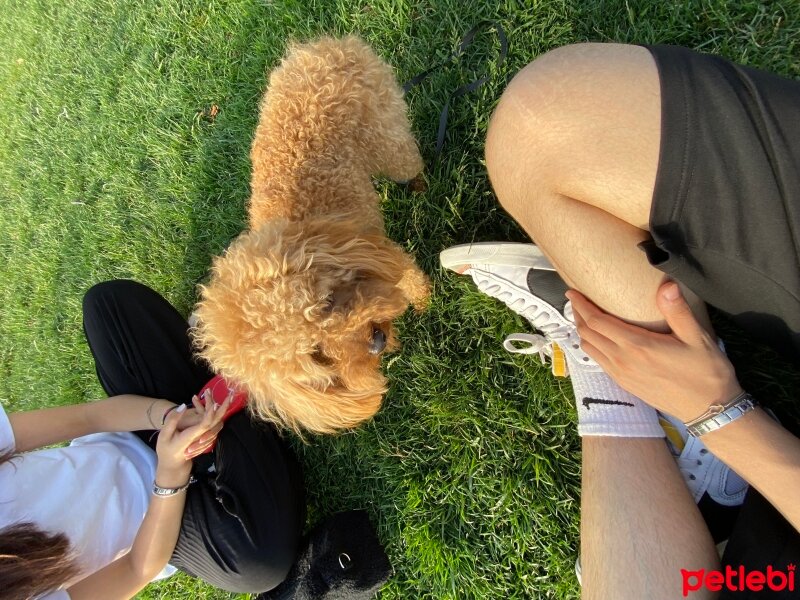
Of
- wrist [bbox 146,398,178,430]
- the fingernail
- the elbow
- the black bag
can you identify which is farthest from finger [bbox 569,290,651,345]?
the elbow

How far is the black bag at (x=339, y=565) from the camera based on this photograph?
1.91 meters

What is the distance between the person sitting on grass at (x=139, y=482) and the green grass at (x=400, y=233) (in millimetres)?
449

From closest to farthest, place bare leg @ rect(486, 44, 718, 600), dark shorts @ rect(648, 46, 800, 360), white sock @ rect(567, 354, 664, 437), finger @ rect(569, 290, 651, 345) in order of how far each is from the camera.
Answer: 1. dark shorts @ rect(648, 46, 800, 360)
2. bare leg @ rect(486, 44, 718, 600)
3. finger @ rect(569, 290, 651, 345)
4. white sock @ rect(567, 354, 664, 437)

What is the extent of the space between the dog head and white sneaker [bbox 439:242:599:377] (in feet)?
1.10

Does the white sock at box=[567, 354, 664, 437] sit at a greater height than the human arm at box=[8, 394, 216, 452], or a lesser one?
lesser

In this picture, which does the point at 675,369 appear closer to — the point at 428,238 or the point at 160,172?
the point at 428,238

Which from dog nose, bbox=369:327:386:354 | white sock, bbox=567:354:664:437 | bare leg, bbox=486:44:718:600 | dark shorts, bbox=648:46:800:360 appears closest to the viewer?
dark shorts, bbox=648:46:800:360

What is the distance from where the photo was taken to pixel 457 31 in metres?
2.14

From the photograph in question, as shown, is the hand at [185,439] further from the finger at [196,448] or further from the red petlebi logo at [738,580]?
the red petlebi logo at [738,580]

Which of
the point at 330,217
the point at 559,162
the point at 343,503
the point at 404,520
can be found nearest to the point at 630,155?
the point at 559,162

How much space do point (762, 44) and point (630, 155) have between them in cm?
107

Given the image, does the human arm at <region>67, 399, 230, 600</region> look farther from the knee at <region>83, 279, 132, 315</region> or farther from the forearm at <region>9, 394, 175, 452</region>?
the knee at <region>83, 279, 132, 315</region>

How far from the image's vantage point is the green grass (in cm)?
186

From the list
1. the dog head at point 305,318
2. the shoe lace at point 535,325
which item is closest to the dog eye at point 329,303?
the dog head at point 305,318
